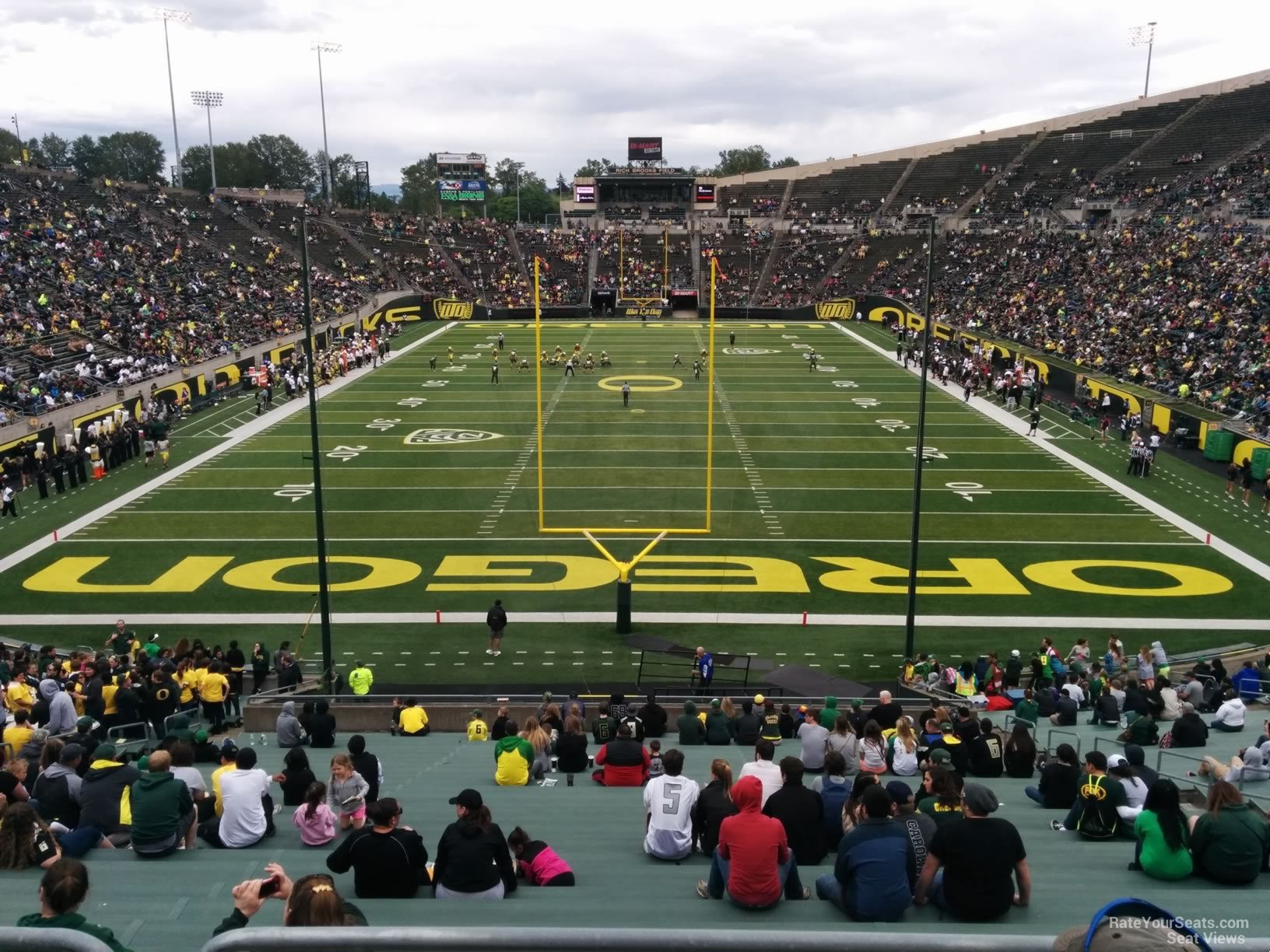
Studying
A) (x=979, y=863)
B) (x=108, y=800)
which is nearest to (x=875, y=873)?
(x=979, y=863)

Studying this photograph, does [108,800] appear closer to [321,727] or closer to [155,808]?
[155,808]

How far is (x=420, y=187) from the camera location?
526 ft

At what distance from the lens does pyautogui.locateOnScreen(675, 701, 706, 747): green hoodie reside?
35.6 feet

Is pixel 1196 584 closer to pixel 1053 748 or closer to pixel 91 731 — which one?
pixel 1053 748

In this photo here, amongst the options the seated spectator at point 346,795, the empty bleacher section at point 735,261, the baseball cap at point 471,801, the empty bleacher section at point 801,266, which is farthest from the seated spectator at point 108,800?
the empty bleacher section at point 801,266

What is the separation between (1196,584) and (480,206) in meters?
146

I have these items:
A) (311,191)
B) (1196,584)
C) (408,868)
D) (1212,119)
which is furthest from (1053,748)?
(311,191)

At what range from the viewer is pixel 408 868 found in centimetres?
542

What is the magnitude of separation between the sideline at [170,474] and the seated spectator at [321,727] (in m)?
13.2

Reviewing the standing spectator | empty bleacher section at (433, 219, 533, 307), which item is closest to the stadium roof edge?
empty bleacher section at (433, 219, 533, 307)

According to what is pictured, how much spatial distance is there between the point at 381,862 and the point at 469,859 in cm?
46

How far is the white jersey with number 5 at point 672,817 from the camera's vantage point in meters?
6.68

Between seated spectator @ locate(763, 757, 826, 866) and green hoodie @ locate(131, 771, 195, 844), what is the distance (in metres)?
3.78

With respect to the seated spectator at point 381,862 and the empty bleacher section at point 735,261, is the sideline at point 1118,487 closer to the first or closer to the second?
the seated spectator at point 381,862
